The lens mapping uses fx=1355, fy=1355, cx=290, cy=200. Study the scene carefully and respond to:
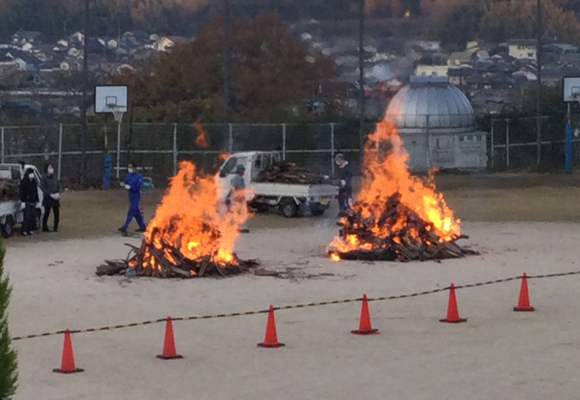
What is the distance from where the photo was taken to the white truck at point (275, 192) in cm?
3438

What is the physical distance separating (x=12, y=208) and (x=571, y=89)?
1243 inches

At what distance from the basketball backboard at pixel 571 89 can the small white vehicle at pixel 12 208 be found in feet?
94.7

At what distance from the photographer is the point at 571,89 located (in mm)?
55469

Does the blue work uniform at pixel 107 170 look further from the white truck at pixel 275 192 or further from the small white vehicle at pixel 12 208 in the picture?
the small white vehicle at pixel 12 208

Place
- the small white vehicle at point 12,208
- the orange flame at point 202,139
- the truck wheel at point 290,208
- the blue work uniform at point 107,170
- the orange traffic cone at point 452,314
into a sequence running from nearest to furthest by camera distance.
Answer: the orange traffic cone at point 452,314, the small white vehicle at point 12,208, the truck wheel at point 290,208, the blue work uniform at point 107,170, the orange flame at point 202,139

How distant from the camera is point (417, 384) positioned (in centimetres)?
1420

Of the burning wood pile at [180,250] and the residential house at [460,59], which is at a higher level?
the residential house at [460,59]

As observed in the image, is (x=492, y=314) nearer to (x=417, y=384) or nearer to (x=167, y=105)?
(x=417, y=384)

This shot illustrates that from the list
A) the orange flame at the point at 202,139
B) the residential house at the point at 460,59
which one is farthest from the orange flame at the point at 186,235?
the residential house at the point at 460,59

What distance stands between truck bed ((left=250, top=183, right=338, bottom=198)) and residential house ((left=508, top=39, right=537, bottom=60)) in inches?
3285

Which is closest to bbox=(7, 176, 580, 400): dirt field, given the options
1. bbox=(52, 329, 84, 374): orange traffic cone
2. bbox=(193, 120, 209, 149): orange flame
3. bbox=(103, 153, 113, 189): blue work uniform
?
bbox=(52, 329, 84, 374): orange traffic cone

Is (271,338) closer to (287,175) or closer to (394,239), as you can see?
(394,239)

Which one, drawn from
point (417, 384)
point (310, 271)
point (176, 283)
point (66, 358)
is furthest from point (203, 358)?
point (310, 271)

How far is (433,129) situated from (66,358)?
2000 inches
